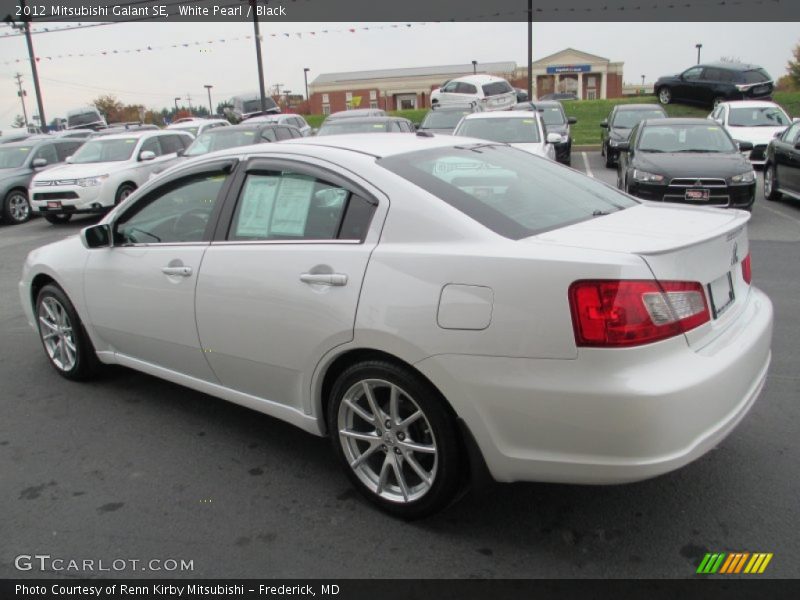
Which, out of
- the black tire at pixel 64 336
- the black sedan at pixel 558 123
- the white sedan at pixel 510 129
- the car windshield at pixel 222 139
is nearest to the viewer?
the black tire at pixel 64 336

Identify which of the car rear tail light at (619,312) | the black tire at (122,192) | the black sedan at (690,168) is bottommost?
the black tire at (122,192)

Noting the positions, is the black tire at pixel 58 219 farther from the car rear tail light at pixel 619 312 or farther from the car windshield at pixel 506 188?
the car rear tail light at pixel 619 312

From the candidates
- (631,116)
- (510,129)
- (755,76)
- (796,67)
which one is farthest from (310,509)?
(796,67)

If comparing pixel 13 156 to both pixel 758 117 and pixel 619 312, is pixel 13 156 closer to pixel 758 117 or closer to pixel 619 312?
pixel 619 312

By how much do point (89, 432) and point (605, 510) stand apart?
2954mm

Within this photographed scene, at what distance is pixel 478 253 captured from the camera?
2.76 metres

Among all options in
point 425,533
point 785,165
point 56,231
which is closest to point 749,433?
point 425,533

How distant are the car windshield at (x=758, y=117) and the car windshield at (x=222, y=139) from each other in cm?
1203

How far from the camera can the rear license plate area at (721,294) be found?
2.85 meters

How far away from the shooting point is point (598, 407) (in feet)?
8.22

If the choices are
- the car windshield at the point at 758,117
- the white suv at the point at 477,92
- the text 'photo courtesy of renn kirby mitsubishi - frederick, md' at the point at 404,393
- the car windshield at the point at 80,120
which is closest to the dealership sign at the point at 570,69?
the white suv at the point at 477,92

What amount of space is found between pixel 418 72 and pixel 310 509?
76.9 metres

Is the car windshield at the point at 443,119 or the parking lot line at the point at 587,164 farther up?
the car windshield at the point at 443,119

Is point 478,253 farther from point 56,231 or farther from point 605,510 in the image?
point 56,231
